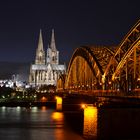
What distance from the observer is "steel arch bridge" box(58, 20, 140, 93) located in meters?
60.1

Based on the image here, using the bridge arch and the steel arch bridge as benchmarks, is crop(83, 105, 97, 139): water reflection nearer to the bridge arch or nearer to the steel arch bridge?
the steel arch bridge

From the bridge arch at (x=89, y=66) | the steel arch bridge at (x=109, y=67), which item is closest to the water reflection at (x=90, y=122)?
the steel arch bridge at (x=109, y=67)

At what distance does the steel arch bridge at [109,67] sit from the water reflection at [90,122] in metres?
5.67

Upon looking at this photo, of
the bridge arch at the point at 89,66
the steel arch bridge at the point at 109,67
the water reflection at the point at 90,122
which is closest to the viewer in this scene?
the water reflection at the point at 90,122

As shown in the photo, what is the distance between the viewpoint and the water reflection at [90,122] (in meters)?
45.7

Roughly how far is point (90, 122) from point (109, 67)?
31105mm

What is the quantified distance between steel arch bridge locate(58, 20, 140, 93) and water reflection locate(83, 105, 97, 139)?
18.6 ft

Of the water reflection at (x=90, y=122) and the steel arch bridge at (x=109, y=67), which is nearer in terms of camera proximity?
the water reflection at (x=90, y=122)

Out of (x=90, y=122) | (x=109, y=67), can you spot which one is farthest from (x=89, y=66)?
(x=90, y=122)

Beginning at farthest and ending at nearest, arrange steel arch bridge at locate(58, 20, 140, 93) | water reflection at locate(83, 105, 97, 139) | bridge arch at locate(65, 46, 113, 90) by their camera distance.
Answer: bridge arch at locate(65, 46, 113, 90), steel arch bridge at locate(58, 20, 140, 93), water reflection at locate(83, 105, 97, 139)

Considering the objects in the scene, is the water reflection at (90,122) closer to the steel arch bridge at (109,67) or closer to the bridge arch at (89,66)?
the steel arch bridge at (109,67)

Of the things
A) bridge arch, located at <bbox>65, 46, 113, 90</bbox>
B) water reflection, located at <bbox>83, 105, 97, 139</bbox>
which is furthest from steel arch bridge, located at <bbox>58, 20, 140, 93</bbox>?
water reflection, located at <bbox>83, 105, 97, 139</bbox>

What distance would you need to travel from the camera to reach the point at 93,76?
91.2 metres

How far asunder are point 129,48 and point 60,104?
57046 mm
